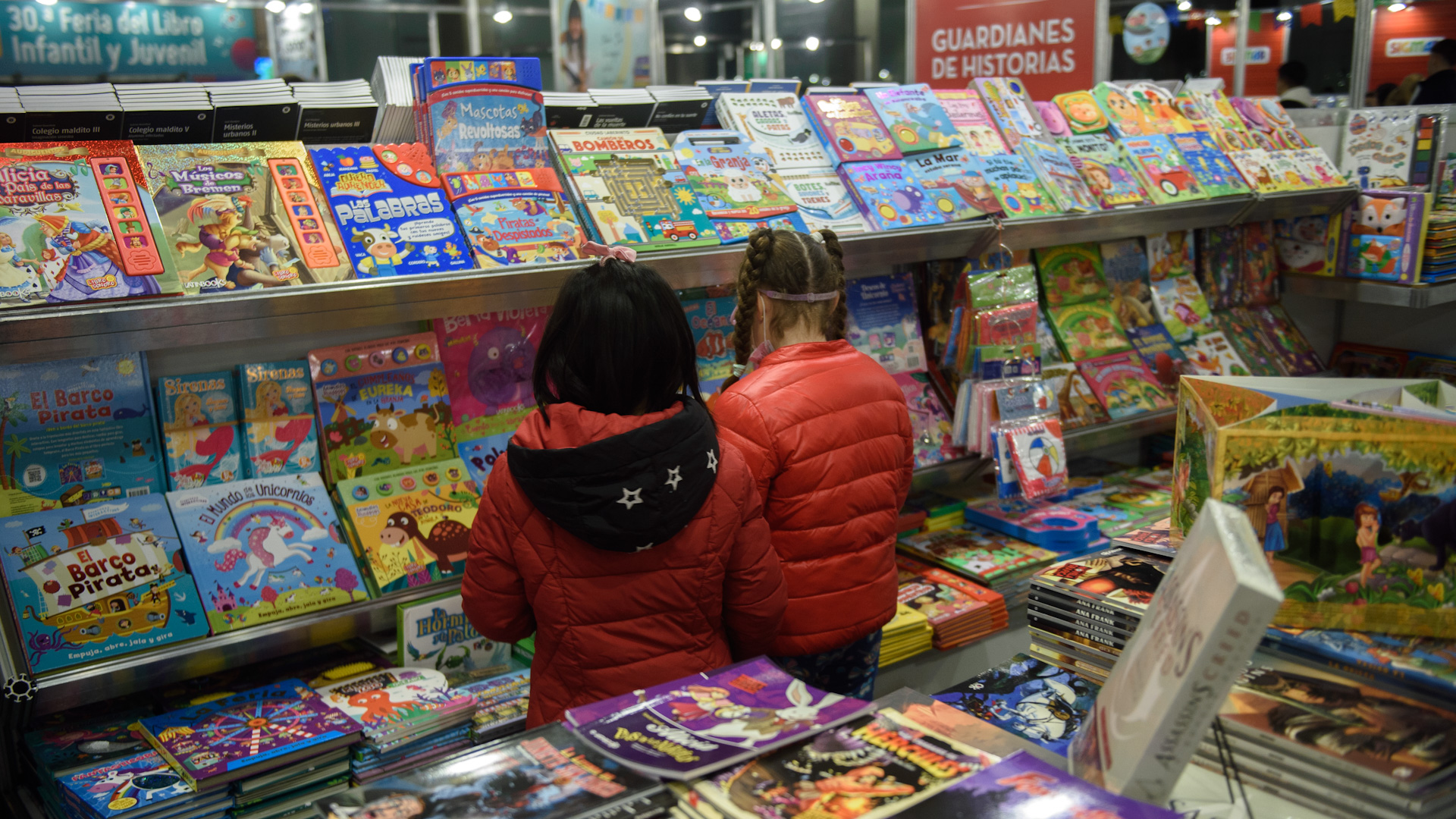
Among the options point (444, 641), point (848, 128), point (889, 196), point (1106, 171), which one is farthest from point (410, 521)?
point (1106, 171)

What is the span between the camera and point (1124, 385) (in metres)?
3.83

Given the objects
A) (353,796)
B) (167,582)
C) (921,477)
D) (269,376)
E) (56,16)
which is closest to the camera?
(353,796)

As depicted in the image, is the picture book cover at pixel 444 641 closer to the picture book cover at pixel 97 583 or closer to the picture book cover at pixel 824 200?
the picture book cover at pixel 97 583

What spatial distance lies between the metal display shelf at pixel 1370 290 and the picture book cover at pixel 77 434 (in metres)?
4.44

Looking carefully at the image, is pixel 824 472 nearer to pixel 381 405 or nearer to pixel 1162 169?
pixel 381 405

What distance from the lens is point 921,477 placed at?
128 inches

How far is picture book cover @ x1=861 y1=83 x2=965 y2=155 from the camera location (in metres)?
3.59

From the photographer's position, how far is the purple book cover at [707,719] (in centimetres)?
116

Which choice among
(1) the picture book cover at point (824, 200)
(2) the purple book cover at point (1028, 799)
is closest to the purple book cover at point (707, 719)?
(2) the purple book cover at point (1028, 799)

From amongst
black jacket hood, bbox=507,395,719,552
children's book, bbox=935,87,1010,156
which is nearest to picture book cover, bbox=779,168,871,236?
children's book, bbox=935,87,1010,156

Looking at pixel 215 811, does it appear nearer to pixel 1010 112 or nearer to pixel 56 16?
pixel 1010 112

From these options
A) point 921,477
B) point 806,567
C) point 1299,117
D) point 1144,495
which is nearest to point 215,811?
point 806,567

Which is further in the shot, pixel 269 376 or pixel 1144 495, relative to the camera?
pixel 1144 495

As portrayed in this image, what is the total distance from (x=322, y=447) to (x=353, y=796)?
1533 millimetres
